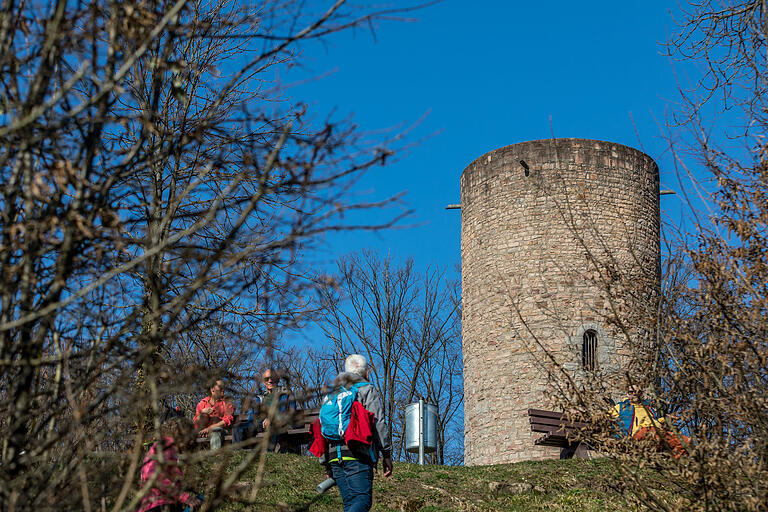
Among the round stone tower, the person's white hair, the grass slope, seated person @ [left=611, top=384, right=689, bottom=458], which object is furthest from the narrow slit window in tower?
the person's white hair

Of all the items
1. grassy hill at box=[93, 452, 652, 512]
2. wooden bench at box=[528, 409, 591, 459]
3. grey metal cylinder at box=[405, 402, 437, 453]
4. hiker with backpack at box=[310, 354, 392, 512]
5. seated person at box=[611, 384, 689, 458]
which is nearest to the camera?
seated person at box=[611, 384, 689, 458]

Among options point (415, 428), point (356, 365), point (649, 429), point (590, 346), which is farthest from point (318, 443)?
point (590, 346)

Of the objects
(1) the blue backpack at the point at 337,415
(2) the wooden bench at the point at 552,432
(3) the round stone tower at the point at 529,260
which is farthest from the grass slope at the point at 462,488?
(3) the round stone tower at the point at 529,260

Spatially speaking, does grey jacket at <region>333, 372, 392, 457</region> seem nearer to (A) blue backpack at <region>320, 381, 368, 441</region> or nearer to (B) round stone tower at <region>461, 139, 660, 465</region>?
(A) blue backpack at <region>320, 381, 368, 441</region>

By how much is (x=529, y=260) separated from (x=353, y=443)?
13.0 m

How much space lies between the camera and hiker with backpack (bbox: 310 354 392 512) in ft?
19.1

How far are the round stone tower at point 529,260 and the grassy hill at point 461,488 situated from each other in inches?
234

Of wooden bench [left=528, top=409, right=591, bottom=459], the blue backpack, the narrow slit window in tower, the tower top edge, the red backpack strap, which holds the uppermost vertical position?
the tower top edge

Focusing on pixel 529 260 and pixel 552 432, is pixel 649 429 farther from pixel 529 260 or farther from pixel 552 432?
pixel 529 260

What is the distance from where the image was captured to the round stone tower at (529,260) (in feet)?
58.3

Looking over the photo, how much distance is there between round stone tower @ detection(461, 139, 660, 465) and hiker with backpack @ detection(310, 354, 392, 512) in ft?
38.6

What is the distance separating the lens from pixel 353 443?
229 inches

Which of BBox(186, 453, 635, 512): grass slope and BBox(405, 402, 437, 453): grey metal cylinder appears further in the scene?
BBox(405, 402, 437, 453): grey metal cylinder

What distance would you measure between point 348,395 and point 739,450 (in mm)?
2380
